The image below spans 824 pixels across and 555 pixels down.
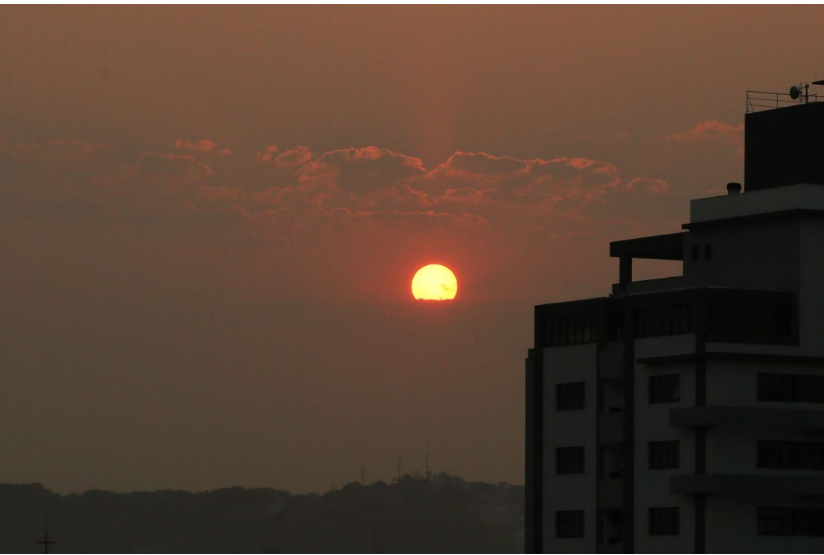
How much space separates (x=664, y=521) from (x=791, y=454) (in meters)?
8.95

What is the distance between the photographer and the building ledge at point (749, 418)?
10881 cm

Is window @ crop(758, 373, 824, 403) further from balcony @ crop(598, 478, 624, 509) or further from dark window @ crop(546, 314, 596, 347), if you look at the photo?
dark window @ crop(546, 314, 596, 347)

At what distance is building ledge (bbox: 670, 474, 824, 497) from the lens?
357ft

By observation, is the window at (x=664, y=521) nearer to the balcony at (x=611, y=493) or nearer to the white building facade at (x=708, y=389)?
the white building facade at (x=708, y=389)

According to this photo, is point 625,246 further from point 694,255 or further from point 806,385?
point 806,385

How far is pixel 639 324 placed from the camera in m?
116

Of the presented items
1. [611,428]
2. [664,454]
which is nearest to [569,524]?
[611,428]

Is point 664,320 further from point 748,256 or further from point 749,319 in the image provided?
point 748,256

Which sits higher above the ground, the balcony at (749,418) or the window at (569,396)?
the window at (569,396)

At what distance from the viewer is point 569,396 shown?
394 ft

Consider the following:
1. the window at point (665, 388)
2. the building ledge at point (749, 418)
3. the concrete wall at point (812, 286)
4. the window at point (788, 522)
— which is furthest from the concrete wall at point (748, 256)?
the window at point (788, 522)

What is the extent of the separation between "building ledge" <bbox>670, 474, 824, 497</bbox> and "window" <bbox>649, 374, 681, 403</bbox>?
5.31 metres

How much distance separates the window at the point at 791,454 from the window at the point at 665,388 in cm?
605

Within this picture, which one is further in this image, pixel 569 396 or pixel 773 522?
pixel 569 396
